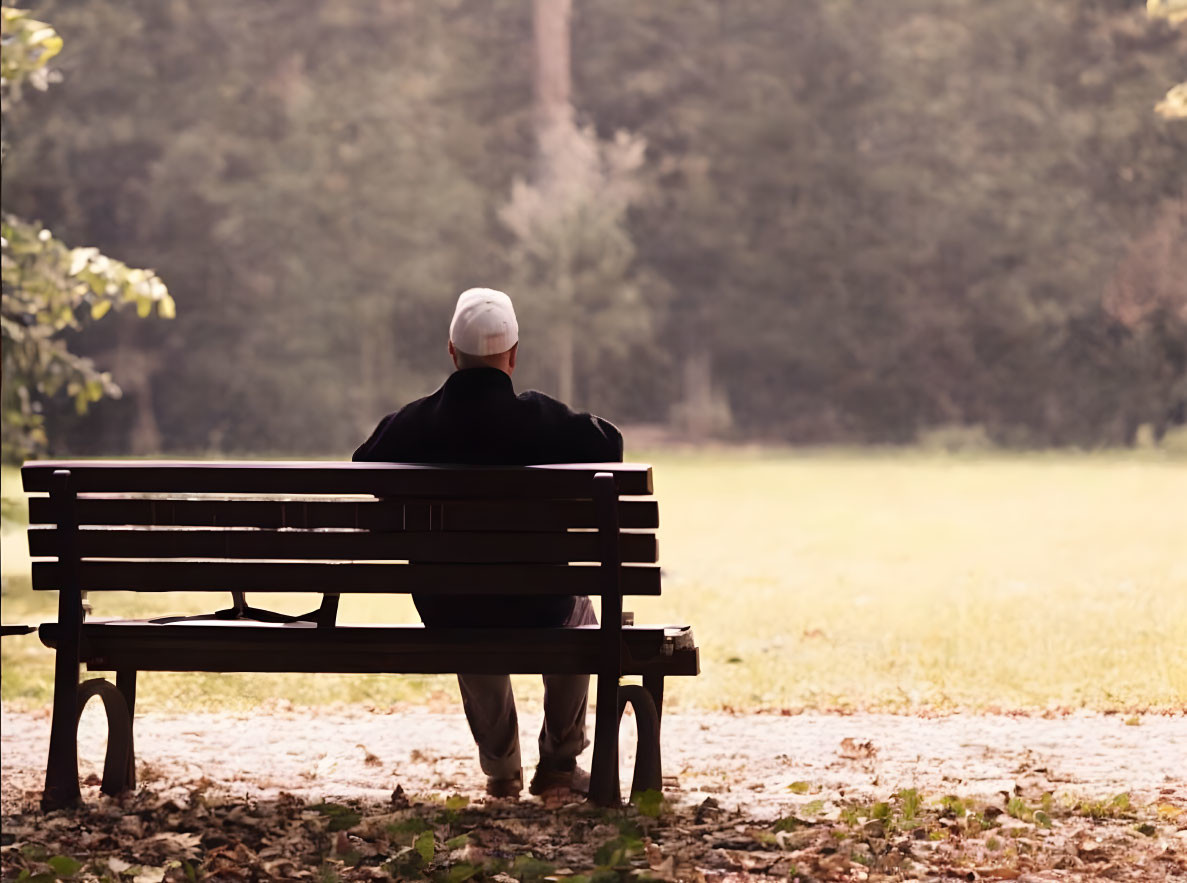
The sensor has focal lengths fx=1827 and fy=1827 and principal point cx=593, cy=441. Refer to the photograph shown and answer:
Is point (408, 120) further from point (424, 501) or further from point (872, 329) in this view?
point (424, 501)

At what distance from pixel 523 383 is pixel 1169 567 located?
28.6 metres

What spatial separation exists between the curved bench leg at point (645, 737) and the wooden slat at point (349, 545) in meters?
0.38

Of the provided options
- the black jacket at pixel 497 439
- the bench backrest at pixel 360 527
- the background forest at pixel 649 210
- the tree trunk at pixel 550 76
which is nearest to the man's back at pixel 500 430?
the black jacket at pixel 497 439

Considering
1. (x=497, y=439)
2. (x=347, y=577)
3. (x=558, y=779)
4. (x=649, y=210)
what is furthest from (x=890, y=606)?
(x=649, y=210)

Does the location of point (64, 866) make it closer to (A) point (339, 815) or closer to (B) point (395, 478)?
(A) point (339, 815)

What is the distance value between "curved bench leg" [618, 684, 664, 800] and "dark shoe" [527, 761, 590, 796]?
0.91ft

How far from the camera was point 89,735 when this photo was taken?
23.0 feet

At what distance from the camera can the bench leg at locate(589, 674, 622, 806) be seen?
15.5ft

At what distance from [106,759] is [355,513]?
1.09 m

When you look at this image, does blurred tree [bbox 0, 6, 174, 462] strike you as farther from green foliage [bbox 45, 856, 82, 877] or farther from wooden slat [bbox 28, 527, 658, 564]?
green foliage [bbox 45, 856, 82, 877]

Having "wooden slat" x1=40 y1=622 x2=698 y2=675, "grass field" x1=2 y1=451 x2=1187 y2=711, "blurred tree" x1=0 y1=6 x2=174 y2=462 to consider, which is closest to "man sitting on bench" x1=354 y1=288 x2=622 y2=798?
"wooden slat" x1=40 y1=622 x2=698 y2=675

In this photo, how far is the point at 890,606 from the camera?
12375 mm

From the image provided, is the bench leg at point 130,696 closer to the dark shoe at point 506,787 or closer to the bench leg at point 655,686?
the dark shoe at point 506,787

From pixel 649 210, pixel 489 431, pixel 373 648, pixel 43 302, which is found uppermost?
pixel 649 210
